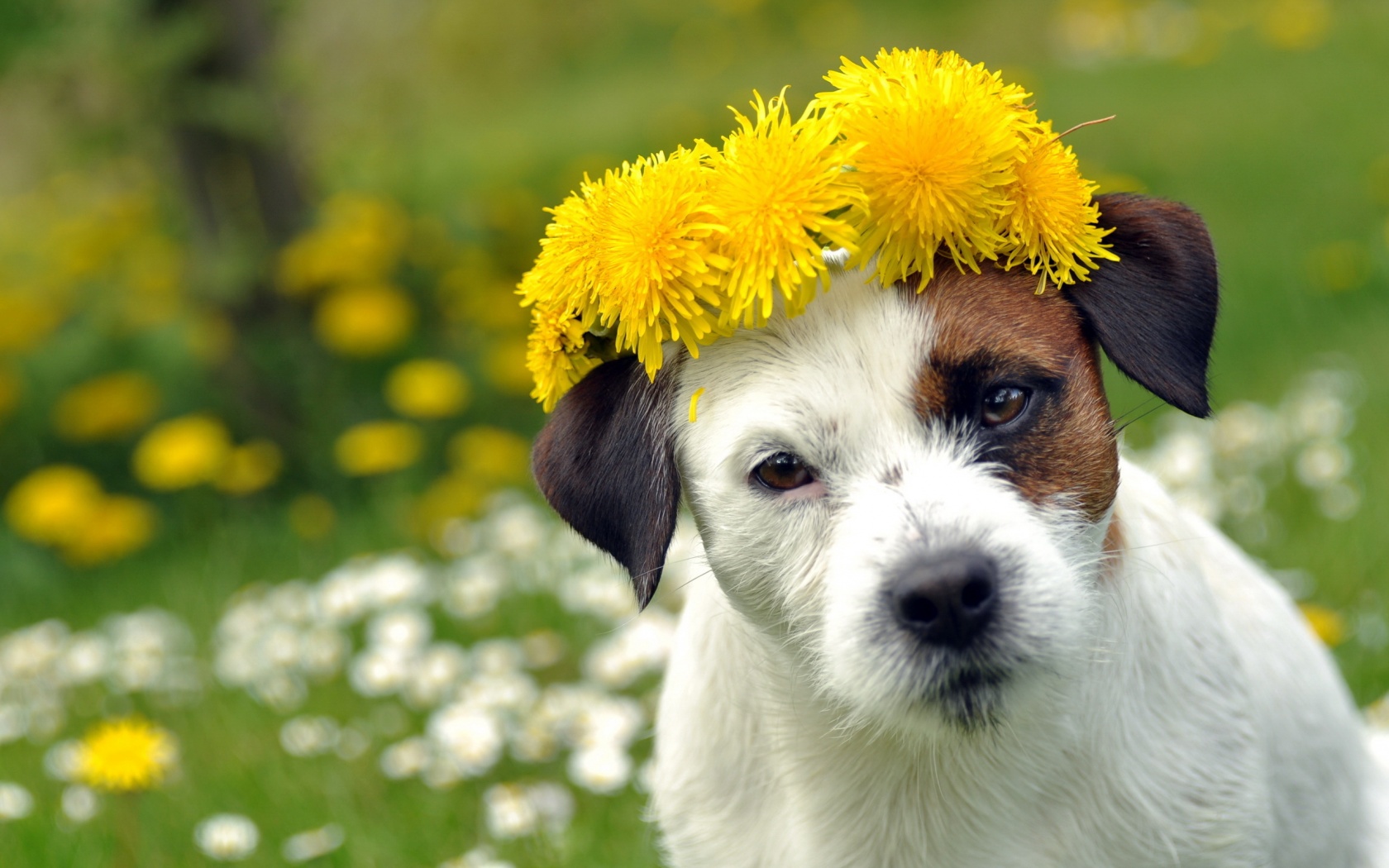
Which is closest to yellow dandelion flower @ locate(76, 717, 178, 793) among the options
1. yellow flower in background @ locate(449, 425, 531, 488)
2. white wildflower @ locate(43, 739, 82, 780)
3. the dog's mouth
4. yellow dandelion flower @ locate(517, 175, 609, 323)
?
white wildflower @ locate(43, 739, 82, 780)

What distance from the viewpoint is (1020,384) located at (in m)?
2.19

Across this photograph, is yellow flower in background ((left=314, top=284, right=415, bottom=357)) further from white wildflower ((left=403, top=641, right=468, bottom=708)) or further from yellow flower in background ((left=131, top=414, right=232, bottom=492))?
white wildflower ((left=403, top=641, right=468, bottom=708))

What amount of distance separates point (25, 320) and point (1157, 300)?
5.85 metres

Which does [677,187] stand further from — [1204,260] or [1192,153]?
[1192,153]

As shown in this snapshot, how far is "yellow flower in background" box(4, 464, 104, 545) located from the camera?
18.9 feet

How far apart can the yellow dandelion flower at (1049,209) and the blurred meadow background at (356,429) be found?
1535 millimetres

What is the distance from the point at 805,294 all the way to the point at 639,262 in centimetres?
26

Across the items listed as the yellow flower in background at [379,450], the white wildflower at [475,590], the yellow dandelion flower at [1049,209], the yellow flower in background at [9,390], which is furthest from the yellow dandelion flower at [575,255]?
the yellow flower in background at [9,390]

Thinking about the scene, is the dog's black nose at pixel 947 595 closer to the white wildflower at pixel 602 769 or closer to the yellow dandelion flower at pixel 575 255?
the yellow dandelion flower at pixel 575 255

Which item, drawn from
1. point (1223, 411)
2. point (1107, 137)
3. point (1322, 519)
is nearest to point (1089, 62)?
point (1107, 137)

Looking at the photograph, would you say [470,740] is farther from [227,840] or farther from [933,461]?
[933,461]

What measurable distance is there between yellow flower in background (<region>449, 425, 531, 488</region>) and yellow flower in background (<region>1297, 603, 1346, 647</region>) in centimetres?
316

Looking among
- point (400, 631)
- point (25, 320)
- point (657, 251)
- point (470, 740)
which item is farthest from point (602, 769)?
point (25, 320)

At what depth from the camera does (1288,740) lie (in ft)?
8.64
